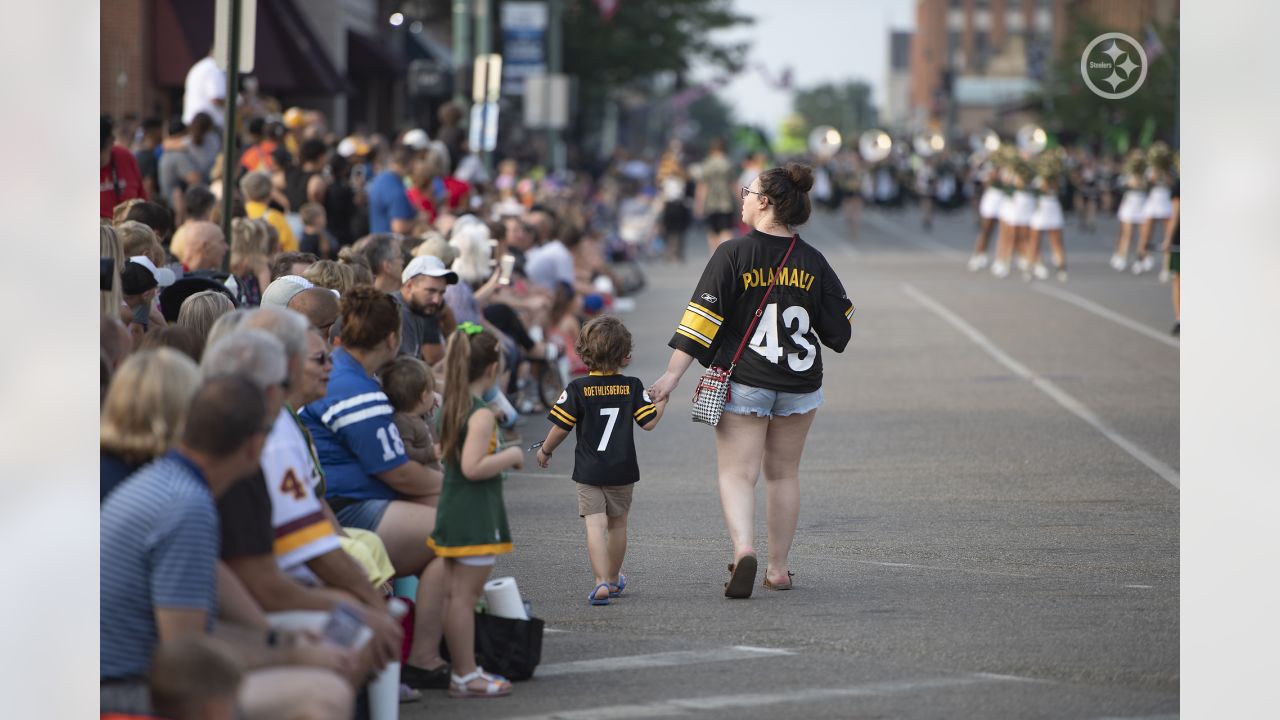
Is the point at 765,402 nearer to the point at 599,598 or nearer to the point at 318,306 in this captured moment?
the point at 599,598

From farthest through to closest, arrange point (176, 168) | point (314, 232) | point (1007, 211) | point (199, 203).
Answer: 1. point (1007, 211)
2. point (176, 168)
3. point (314, 232)
4. point (199, 203)

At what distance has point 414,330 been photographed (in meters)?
10.6

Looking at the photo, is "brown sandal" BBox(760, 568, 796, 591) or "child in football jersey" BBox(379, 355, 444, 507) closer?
"child in football jersey" BBox(379, 355, 444, 507)

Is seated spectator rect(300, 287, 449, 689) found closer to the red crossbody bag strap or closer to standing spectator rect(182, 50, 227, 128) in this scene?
the red crossbody bag strap

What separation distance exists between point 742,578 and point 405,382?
1685 millimetres

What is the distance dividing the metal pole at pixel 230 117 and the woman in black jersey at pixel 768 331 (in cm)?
354

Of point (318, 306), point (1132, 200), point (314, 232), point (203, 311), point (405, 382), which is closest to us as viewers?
point (405, 382)

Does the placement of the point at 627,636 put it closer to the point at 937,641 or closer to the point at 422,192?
the point at 937,641

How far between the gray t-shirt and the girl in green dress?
331 centimetres

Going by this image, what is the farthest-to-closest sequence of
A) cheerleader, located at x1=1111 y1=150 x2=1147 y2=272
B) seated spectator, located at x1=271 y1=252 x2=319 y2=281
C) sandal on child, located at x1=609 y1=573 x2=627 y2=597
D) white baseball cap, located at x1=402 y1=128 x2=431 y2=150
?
cheerleader, located at x1=1111 y1=150 x2=1147 y2=272 < white baseball cap, located at x1=402 y1=128 x2=431 y2=150 < seated spectator, located at x1=271 y1=252 x2=319 y2=281 < sandal on child, located at x1=609 y1=573 x2=627 y2=597

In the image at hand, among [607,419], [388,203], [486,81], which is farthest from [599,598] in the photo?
[486,81]

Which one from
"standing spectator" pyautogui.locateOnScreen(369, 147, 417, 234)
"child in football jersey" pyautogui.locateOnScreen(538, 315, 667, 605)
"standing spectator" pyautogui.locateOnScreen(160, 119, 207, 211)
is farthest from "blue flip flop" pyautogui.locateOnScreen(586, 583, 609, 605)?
"standing spectator" pyautogui.locateOnScreen(160, 119, 207, 211)

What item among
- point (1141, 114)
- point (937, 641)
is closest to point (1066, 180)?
point (1141, 114)

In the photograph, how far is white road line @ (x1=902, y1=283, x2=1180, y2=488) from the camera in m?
12.0
